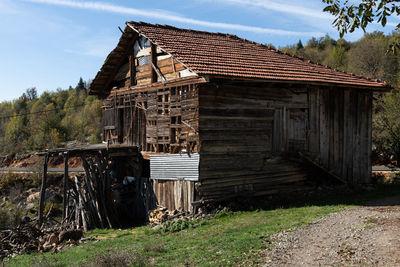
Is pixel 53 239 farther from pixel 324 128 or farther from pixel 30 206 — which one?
pixel 30 206

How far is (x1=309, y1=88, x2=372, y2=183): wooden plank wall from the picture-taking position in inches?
575

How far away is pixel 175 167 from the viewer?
1340 centimetres

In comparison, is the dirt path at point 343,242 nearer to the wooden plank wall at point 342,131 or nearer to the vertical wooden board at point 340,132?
the wooden plank wall at point 342,131

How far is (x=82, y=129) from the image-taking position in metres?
49.2

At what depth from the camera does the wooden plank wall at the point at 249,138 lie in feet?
41.0

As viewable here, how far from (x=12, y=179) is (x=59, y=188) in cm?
607

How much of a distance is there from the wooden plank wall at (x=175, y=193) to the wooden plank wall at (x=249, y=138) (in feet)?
1.89

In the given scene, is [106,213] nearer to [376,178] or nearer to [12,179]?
[376,178]

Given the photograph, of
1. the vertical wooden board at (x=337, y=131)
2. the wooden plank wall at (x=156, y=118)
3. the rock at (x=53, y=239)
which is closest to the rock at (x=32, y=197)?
the wooden plank wall at (x=156, y=118)

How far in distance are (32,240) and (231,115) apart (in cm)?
792

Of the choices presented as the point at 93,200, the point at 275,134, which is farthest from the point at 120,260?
the point at 275,134

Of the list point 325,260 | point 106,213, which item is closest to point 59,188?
point 106,213

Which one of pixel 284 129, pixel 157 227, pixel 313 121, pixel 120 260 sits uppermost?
pixel 313 121

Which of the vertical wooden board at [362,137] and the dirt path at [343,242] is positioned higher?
the vertical wooden board at [362,137]
